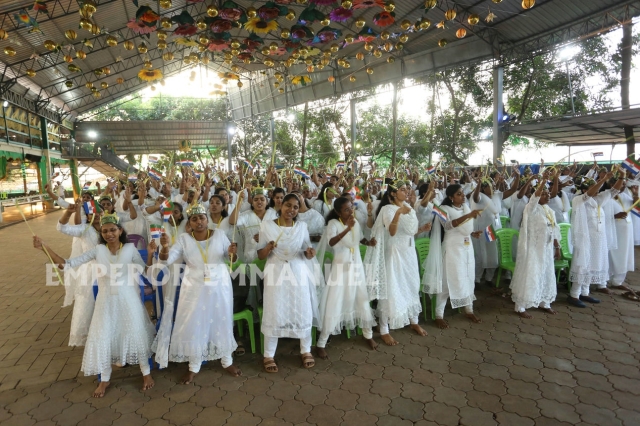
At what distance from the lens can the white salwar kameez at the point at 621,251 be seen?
5.02 meters

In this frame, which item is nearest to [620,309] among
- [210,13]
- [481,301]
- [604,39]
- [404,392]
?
[481,301]

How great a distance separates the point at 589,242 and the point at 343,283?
3.15m

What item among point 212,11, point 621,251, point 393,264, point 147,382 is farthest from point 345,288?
point 212,11

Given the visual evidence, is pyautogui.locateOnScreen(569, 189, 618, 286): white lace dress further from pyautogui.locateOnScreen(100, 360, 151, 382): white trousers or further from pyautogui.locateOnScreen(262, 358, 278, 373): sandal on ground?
pyautogui.locateOnScreen(100, 360, 151, 382): white trousers

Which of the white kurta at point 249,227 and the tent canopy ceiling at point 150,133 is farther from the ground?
the tent canopy ceiling at point 150,133

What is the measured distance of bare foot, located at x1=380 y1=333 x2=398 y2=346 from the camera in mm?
3700

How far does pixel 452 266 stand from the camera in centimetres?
402

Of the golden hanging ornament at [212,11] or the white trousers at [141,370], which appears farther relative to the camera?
the golden hanging ornament at [212,11]

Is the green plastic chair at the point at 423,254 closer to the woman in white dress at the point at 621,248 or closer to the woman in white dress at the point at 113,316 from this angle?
the woman in white dress at the point at 621,248

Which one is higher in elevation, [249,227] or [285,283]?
[249,227]

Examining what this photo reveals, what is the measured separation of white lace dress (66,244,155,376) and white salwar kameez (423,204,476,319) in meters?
2.72

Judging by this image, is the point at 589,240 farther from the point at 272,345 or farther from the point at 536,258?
the point at 272,345

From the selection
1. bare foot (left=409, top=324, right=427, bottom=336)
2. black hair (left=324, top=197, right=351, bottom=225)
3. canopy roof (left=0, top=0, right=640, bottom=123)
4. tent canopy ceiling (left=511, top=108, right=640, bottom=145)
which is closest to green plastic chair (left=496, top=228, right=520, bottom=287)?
bare foot (left=409, top=324, right=427, bottom=336)

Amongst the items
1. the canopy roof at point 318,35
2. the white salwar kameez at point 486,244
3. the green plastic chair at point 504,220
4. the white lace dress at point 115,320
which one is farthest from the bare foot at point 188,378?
the canopy roof at point 318,35
